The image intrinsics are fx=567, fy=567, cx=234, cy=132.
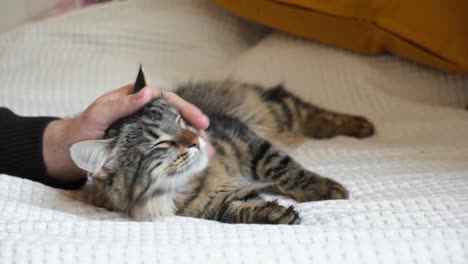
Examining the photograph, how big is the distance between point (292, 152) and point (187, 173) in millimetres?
473

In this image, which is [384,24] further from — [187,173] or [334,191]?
[187,173]

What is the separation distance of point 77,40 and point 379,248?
1.58 m

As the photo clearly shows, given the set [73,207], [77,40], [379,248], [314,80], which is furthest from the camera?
[77,40]

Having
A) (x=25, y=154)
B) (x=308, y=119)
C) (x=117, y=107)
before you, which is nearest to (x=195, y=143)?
(x=117, y=107)

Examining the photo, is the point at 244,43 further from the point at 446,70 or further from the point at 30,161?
the point at 30,161

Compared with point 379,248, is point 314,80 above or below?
below

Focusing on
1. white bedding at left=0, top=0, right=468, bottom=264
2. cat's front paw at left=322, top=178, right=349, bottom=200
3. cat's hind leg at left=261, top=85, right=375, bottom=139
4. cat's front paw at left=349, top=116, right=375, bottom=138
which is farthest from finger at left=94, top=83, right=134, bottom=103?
cat's front paw at left=349, top=116, right=375, bottom=138

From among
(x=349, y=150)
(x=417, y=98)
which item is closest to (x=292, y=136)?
(x=349, y=150)

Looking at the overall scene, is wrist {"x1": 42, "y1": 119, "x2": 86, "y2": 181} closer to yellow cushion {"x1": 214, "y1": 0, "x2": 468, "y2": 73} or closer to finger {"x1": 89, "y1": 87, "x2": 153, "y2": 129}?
finger {"x1": 89, "y1": 87, "x2": 153, "y2": 129}

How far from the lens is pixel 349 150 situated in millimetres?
1589

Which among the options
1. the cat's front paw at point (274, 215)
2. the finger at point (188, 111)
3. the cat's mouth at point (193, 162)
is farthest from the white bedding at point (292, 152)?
the finger at point (188, 111)

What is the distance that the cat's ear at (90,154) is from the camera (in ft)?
3.87

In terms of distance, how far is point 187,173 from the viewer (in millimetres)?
1308

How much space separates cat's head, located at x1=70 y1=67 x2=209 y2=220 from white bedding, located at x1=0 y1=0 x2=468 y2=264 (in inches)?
2.8
